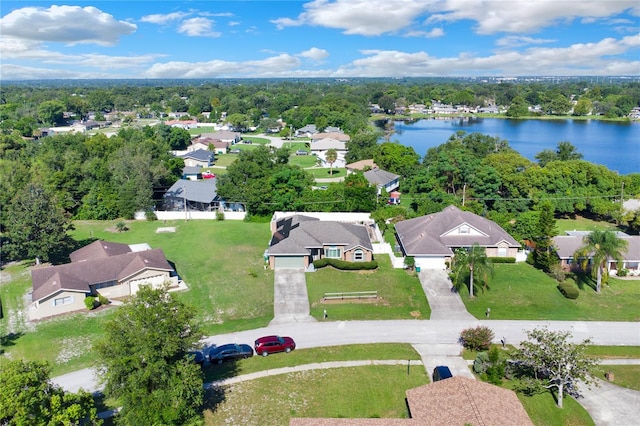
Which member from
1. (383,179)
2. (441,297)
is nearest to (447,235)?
(441,297)

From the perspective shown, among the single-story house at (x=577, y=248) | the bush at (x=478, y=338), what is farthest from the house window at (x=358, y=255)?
the single-story house at (x=577, y=248)

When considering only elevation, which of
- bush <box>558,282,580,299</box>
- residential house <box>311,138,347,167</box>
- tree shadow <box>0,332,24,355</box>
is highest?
residential house <box>311,138,347,167</box>

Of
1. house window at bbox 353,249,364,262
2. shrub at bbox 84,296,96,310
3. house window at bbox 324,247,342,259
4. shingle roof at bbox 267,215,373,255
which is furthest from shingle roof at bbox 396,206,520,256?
shrub at bbox 84,296,96,310

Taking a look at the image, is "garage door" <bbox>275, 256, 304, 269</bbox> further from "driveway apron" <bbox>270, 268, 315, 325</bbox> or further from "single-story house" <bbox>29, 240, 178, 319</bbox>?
"single-story house" <bbox>29, 240, 178, 319</bbox>

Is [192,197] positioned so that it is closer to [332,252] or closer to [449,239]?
[332,252]

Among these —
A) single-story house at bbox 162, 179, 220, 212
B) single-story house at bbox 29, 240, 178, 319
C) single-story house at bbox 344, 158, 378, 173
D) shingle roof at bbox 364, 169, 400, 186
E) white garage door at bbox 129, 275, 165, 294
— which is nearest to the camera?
single-story house at bbox 29, 240, 178, 319

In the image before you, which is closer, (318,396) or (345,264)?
(318,396)

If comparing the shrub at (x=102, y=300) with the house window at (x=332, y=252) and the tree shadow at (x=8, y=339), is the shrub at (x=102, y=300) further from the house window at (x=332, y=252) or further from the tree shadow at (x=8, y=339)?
the house window at (x=332, y=252)

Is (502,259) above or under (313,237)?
under
